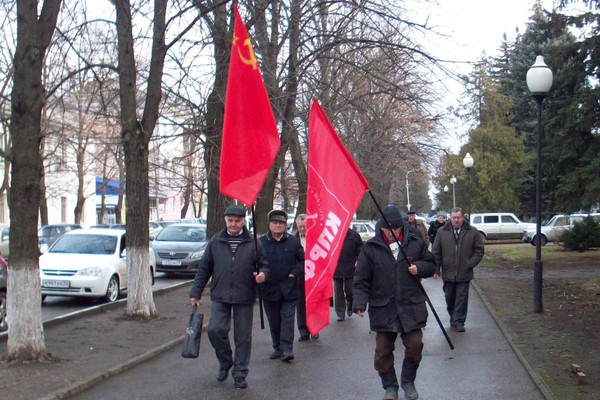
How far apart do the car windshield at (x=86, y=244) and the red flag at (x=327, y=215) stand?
417 inches

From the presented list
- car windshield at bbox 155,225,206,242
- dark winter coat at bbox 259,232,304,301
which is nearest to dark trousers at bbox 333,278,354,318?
dark winter coat at bbox 259,232,304,301

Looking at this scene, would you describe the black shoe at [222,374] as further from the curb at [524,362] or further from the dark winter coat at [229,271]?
the curb at [524,362]

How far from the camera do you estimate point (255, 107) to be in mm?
7574

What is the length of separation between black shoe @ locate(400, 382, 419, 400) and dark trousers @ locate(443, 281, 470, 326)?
171 inches

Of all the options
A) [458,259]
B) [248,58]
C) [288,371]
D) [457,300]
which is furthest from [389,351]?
[458,259]

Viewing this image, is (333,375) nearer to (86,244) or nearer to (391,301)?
(391,301)

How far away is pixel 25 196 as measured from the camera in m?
8.60

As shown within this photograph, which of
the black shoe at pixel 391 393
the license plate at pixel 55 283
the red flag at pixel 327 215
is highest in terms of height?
the red flag at pixel 327 215

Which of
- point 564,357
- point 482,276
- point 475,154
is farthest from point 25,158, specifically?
point 475,154

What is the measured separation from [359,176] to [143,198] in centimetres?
642

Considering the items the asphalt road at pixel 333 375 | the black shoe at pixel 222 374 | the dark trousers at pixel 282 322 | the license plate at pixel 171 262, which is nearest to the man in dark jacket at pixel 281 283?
the dark trousers at pixel 282 322

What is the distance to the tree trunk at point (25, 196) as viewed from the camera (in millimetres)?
8578

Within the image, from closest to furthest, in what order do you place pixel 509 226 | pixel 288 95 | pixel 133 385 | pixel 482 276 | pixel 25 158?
pixel 133 385 → pixel 25 158 → pixel 288 95 → pixel 482 276 → pixel 509 226

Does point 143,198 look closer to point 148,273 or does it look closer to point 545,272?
point 148,273
